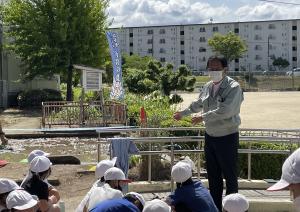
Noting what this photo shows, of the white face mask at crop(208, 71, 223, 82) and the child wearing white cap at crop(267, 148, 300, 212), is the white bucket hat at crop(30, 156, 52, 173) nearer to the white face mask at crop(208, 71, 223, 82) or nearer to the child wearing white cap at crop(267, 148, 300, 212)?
the white face mask at crop(208, 71, 223, 82)

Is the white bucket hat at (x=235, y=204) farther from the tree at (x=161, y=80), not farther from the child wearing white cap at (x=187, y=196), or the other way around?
the tree at (x=161, y=80)

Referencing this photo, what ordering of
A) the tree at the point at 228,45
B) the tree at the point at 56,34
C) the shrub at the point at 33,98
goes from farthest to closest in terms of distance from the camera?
the tree at the point at 228,45 < the shrub at the point at 33,98 < the tree at the point at 56,34

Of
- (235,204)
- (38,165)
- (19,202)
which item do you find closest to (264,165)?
(38,165)

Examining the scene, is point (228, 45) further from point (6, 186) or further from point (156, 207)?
point (156, 207)

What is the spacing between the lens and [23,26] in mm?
32625

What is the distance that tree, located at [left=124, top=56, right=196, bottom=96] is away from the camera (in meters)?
31.2

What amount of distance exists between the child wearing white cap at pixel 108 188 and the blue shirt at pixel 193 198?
0.50 metres

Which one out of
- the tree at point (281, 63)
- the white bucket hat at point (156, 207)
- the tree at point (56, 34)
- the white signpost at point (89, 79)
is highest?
the tree at point (281, 63)

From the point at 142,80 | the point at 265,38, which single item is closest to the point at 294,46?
the point at 265,38

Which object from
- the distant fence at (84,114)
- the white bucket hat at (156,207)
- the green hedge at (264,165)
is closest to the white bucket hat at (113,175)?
the white bucket hat at (156,207)

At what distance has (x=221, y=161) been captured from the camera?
636 centimetres

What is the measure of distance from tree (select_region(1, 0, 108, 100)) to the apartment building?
76.3 meters

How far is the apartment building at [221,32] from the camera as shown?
109m

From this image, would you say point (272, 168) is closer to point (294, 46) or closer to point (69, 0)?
point (69, 0)
